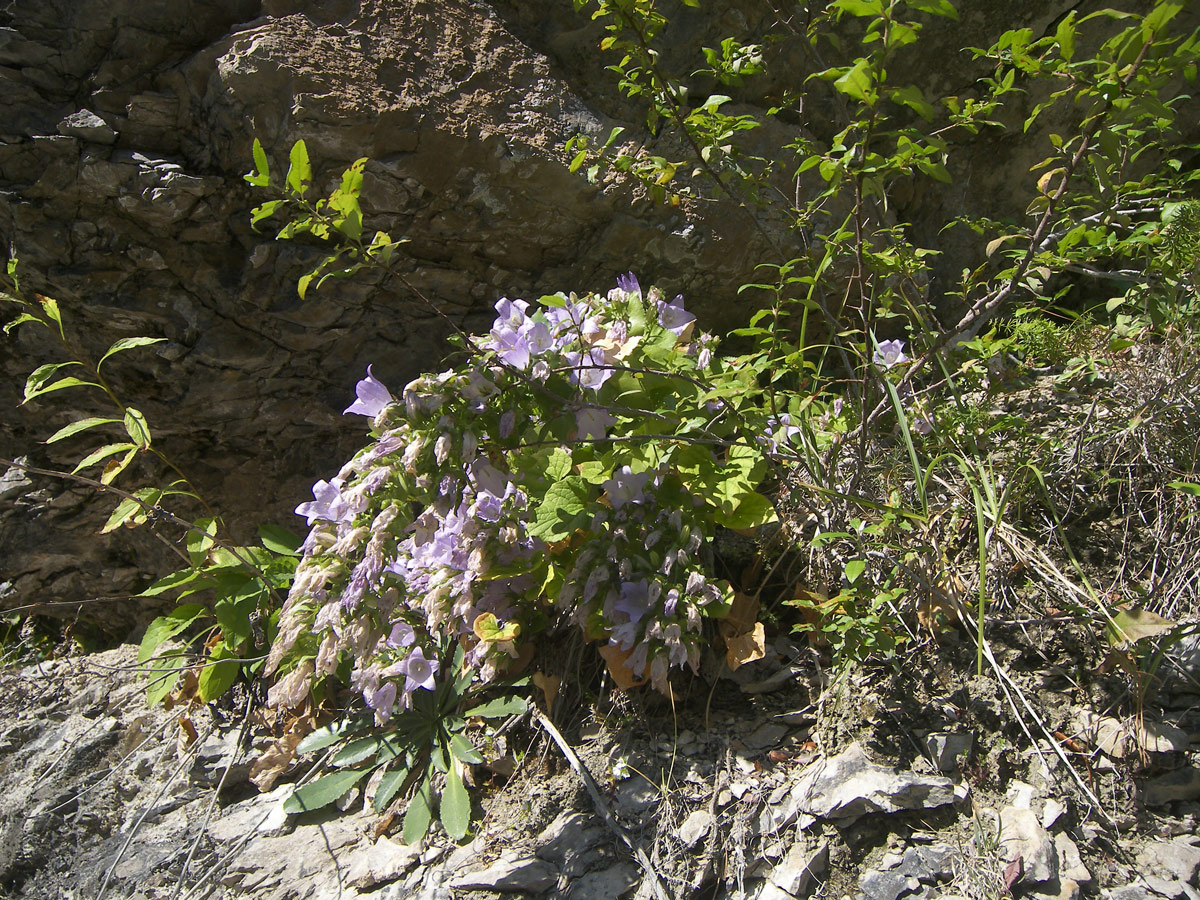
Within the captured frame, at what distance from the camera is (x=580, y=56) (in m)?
2.82

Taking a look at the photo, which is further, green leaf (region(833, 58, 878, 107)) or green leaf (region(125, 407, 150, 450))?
green leaf (region(125, 407, 150, 450))

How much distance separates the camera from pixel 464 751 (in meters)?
1.96

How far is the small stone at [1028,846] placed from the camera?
145 cm

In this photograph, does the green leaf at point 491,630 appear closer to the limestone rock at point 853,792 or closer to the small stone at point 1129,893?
the limestone rock at point 853,792

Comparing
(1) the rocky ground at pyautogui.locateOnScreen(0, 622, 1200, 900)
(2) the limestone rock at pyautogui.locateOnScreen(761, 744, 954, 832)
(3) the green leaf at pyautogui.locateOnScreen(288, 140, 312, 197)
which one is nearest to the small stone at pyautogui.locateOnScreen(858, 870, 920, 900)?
(1) the rocky ground at pyautogui.locateOnScreen(0, 622, 1200, 900)

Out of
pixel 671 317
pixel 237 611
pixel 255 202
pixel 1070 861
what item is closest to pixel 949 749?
pixel 1070 861

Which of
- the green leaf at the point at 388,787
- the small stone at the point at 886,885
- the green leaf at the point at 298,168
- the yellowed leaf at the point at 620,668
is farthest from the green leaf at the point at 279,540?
the small stone at the point at 886,885

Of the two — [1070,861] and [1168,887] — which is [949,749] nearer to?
[1070,861]

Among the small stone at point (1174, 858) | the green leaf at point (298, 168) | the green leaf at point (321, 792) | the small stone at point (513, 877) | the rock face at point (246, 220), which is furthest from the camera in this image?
the rock face at point (246, 220)

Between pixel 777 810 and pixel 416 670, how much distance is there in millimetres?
941

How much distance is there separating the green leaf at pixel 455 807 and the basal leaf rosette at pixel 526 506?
0.23m

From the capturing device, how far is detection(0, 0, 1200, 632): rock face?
2.41 meters

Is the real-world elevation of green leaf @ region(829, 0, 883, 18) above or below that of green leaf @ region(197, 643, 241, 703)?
above

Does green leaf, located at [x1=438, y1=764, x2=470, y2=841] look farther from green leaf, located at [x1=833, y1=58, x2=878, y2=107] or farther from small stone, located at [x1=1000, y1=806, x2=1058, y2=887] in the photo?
green leaf, located at [x1=833, y1=58, x2=878, y2=107]
